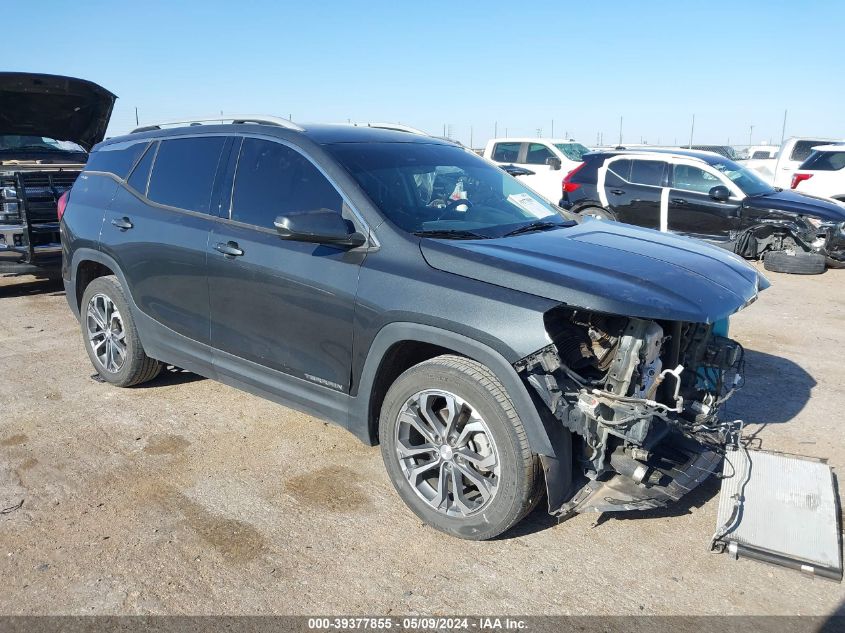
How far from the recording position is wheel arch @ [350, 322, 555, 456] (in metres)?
3.01

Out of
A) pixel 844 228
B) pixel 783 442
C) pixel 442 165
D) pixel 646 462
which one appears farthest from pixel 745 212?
pixel 646 462

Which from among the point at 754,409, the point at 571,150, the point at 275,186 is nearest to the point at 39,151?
the point at 275,186

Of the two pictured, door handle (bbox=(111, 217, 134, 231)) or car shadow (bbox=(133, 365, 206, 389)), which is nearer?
door handle (bbox=(111, 217, 134, 231))

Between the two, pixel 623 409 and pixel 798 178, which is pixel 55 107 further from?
pixel 798 178

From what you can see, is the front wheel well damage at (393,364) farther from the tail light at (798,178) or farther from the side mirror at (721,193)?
the tail light at (798,178)

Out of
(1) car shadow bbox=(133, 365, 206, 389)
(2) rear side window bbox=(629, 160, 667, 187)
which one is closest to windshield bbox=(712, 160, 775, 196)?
(2) rear side window bbox=(629, 160, 667, 187)

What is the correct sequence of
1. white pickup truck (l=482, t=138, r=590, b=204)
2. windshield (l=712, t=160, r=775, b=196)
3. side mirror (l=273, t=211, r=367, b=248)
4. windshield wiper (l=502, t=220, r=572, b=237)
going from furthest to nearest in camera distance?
1. white pickup truck (l=482, t=138, r=590, b=204)
2. windshield (l=712, t=160, r=775, b=196)
3. windshield wiper (l=502, t=220, r=572, b=237)
4. side mirror (l=273, t=211, r=367, b=248)

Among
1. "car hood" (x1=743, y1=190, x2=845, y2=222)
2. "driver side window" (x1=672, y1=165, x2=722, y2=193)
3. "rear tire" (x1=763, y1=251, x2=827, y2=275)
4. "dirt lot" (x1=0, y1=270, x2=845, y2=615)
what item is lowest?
"dirt lot" (x1=0, y1=270, x2=845, y2=615)

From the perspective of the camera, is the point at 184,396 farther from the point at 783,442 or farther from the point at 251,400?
the point at 783,442

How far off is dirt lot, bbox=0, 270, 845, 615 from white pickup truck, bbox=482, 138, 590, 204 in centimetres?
955

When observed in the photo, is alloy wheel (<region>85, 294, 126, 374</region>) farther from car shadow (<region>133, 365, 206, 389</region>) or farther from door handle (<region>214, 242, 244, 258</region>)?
door handle (<region>214, 242, 244, 258</region>)

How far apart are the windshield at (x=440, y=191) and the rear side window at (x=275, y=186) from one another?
0.18 m

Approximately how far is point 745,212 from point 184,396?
28.1 ft

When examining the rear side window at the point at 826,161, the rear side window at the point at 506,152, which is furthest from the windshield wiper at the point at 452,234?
the rear side window at the point at 506,152
